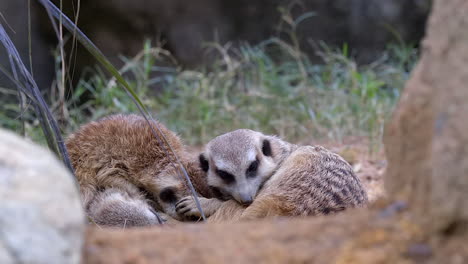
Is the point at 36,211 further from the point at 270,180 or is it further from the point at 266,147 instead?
the point at 266,147

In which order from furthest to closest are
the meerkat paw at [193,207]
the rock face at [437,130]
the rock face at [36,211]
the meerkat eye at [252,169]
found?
the meerkat eye at [252,169] < the meerkat paw at [193,207] < the rock face at [437,130] < the rock face at [36,211]

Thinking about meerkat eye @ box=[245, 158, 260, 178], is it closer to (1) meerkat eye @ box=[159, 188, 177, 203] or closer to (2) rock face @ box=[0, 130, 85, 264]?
(1) meerkat eye @ box=[159, 188, 177, 203]

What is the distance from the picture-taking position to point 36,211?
1283 millimetres

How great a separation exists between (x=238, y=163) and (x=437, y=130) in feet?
6.61

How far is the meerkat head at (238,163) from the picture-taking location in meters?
3.33

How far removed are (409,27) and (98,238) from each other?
7418mm

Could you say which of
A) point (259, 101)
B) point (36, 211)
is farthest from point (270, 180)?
point (259, 101)

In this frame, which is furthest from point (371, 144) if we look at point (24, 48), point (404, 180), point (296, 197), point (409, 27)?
point (24, 48)

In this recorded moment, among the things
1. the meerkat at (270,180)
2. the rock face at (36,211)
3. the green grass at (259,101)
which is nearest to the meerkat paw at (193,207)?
the meerkat at (270,180)

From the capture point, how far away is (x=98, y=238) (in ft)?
4.97

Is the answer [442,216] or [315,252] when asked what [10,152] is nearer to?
[315,252]

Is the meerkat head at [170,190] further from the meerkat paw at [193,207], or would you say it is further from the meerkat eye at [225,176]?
the meerkat eye at [225,176]

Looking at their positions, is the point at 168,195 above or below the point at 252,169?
below

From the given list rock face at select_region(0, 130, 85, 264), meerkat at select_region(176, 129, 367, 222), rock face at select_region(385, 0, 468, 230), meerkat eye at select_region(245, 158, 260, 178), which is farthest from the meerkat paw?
rock face at select_region(0, 130, 85, 264)
